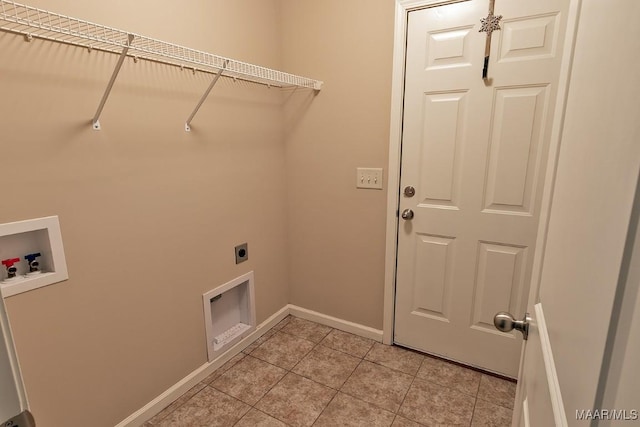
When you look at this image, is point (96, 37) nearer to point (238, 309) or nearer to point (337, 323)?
point (238, 309)

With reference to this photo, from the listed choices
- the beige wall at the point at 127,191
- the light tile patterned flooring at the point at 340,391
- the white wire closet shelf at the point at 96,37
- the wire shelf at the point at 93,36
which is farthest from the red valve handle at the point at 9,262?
the light tile patterned flooring at the point at 340,391

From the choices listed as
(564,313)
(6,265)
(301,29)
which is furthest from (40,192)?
(301,29)

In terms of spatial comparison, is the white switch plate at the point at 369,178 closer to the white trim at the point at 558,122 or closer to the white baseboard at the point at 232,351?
the white baseboard at the point at 232,351

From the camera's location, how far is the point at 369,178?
2.14m

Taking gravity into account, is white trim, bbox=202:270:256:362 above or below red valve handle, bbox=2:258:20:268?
below

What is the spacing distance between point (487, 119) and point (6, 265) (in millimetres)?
2183

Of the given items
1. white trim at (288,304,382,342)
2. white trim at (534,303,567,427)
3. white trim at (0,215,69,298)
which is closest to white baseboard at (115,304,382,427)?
white trim at (288,304,382,342)

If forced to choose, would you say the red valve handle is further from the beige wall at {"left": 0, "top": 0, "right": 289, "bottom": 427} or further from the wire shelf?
the wire shelf

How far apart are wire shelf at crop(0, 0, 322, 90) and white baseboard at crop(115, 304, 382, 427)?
1.65 metres

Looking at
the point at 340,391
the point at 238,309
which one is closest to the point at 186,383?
the point at 238,309

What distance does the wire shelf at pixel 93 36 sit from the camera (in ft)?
3.34

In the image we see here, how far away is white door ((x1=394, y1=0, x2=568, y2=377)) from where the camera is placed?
1.63m

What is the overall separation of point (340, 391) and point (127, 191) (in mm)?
1523

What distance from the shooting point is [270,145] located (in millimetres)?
2303
